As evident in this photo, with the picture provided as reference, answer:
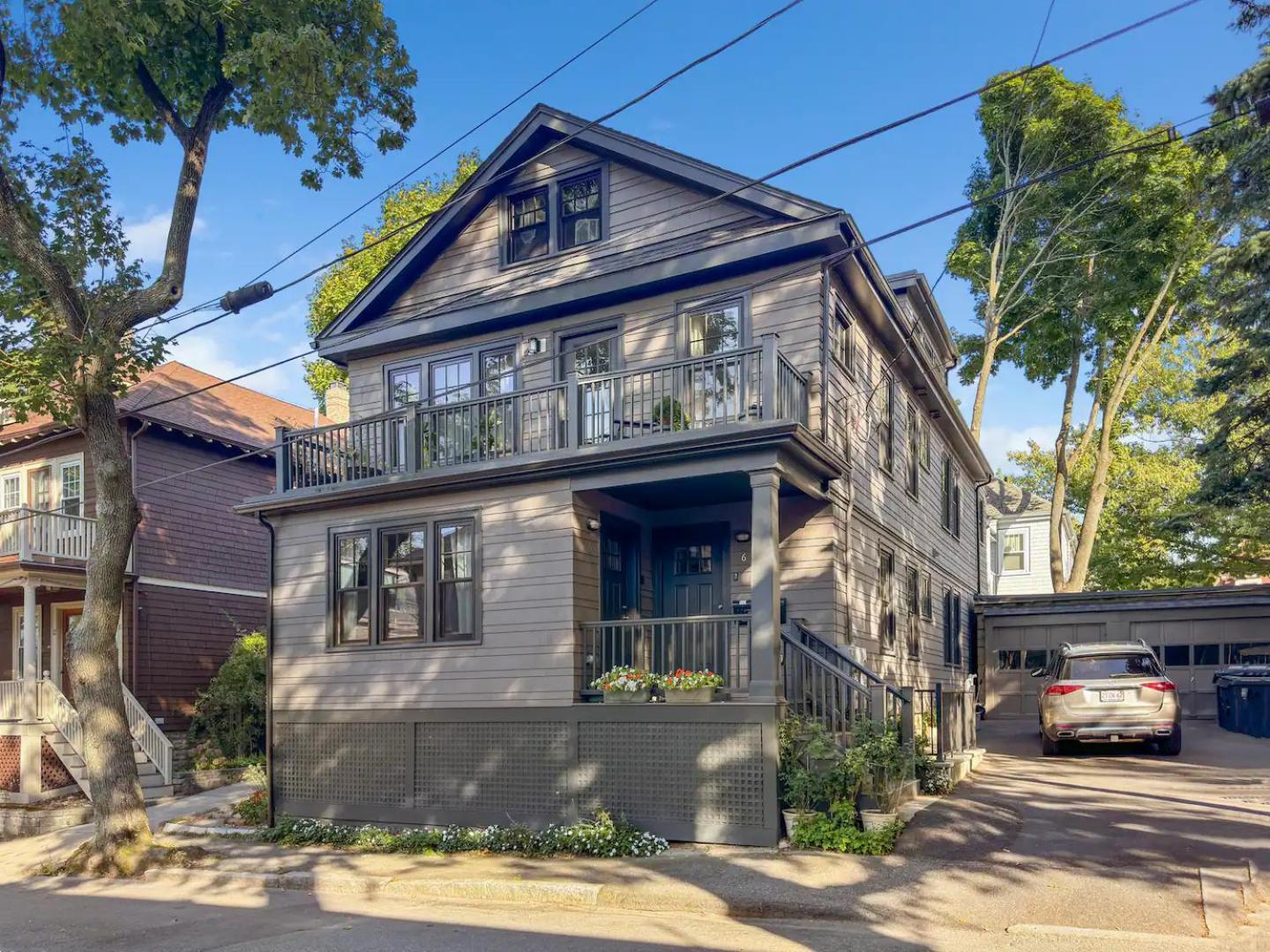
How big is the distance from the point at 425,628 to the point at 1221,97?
1343 centimetres

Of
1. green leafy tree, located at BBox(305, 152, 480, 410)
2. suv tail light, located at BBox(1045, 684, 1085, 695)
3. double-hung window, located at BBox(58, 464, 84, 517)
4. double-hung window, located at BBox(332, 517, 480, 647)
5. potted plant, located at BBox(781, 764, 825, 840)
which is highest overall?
green leafy tree, located at BBox(305, 152, 480, 410)

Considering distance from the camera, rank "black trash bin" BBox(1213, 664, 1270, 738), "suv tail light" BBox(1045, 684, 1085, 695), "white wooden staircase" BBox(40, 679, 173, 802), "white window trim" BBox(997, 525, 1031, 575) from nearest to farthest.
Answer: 1. "suv tail light" BBox(1045, 684, 1085, 695)
2. "black trash bin" BBox(1213, 664, 1270, 738)
3. "white wooden staircase" BBox(40, 679, 173, 802)
4. "white window trim" BBox(997, 525, 1031, 575)

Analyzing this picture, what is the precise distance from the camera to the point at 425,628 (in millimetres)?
14531

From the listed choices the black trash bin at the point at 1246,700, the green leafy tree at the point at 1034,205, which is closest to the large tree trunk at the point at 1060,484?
the green leafy tree at the point at 1034,205

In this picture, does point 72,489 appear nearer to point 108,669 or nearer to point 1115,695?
point 108,669

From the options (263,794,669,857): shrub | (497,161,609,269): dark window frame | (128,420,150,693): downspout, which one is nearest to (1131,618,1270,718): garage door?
(497,161,609,269): dark window frame

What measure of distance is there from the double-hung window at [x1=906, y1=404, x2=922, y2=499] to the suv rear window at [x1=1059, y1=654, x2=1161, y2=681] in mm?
4609

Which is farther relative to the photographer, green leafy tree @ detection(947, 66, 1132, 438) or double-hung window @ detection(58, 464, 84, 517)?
green leafy tree @ detection(947, 66, 1132, 438)

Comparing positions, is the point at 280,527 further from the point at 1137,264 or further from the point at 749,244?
the point at 1137,264

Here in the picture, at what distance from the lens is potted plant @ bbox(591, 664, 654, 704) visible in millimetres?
12438

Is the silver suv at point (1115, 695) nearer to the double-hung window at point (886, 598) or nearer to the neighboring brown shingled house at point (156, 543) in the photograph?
the double-hung window at point (886, 598)

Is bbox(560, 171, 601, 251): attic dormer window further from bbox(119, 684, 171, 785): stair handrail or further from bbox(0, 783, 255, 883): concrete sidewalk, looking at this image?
bbox(119, 684, 171, 785): stair handrail

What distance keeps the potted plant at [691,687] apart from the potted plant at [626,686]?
279 mm

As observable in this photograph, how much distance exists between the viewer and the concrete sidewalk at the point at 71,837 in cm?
1436
